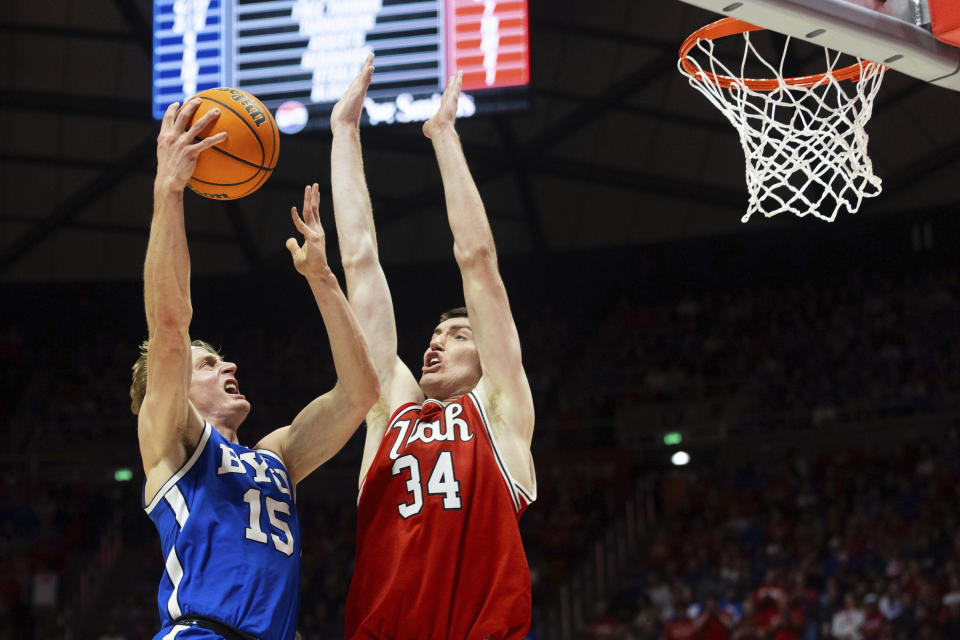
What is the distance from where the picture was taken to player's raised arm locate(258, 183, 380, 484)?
3.65 metres

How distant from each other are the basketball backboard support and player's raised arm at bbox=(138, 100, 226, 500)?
1593 millimetres

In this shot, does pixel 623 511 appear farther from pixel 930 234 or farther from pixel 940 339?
pixel 930 234

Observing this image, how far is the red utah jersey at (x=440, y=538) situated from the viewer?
3.55 meters

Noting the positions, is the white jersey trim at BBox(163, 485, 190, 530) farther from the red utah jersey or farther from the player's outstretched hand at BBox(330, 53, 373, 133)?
the player's outstretched hand at BBox(330, 53, 373, 133)

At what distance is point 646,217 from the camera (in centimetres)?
1741

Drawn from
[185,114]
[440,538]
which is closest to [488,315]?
[440,538]

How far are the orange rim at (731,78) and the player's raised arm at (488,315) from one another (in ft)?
3.96

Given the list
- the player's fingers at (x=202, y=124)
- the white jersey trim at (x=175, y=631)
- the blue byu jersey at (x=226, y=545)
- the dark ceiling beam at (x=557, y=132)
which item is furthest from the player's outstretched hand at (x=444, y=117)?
the dark ceiling beam at (x=557, y=132)

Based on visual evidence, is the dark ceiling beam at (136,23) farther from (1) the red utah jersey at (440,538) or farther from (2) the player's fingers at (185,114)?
(1) the red utah jersey at (440,538)

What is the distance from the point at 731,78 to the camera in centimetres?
504

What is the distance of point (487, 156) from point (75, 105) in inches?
214

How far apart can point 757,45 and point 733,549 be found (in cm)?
572

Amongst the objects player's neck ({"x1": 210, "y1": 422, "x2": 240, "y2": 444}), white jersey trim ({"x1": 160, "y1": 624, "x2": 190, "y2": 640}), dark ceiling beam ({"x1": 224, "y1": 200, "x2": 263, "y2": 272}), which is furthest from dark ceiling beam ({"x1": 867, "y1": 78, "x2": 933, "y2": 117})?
white jersey trim ({"x1": 160, "y1": 624, "x2": 190, "y2": 640})

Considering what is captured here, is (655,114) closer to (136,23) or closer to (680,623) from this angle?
(136,23)
